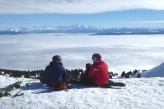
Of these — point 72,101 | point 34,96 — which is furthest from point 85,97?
point 34,96

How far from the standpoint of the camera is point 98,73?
14.1 meters

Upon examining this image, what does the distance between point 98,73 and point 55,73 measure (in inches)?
75.1

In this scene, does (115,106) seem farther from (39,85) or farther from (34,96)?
(39,85)

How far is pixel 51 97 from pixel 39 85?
9.30ft

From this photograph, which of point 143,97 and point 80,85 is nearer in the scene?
point 143,97

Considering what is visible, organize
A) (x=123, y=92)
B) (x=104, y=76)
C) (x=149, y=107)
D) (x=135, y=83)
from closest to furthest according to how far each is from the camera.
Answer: (x=149, y=107), (x=123, y=92), (x=104, y=76), (x=135, y=83)

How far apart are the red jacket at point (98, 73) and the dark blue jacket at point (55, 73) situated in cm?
121

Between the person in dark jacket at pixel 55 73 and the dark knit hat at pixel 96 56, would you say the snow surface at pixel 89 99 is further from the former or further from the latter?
the dark knit hat at pixel 96 56

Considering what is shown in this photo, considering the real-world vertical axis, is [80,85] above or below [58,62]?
below

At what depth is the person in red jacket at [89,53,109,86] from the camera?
1417 cm

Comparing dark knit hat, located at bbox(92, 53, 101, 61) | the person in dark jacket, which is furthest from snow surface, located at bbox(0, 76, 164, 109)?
dark knit hat, located at bbox(92, 53, 101, 61)

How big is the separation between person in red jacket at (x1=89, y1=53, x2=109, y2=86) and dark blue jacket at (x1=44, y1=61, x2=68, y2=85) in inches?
47.7

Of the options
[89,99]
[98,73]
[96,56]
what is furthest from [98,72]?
[89,99]

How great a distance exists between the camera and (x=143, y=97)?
40.4 ft
